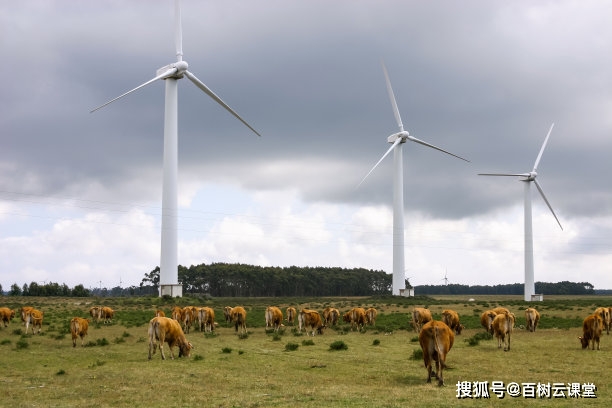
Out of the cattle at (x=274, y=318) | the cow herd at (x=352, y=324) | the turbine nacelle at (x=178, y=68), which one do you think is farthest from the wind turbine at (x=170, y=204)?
the cattle at (x=274, y=318)

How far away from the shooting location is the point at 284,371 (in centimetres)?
2122

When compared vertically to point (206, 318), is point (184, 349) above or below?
above

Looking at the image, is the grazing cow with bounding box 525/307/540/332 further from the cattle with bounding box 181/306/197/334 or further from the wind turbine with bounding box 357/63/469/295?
the wind turbine with bounding box 357/63/469/295

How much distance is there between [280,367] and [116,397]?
6951 mm

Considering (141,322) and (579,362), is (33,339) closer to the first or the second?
(141,322)

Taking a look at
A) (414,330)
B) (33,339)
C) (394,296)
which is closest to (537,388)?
(414,330)

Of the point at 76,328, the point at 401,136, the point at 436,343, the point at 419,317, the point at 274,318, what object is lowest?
the point at 274,318

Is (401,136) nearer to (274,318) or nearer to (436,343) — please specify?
(274,318)

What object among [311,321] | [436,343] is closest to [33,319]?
[311,321]

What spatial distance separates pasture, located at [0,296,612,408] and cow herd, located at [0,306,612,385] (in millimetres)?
678

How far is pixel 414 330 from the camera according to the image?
38.6m

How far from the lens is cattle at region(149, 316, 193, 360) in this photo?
78.4 feet

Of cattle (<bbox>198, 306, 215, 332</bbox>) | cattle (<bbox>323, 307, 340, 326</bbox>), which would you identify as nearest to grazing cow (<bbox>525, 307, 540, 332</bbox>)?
cattle (<bbox>323, 307, 340, 326</bbox>)

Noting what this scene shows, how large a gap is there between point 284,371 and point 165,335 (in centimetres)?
554
